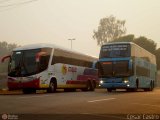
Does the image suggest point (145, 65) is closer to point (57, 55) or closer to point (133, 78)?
point (133, 78)

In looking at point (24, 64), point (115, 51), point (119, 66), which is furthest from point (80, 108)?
point (115, 51)

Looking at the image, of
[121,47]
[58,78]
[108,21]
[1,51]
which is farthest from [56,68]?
[1,51]

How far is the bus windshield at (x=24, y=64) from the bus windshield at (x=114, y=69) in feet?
17.6

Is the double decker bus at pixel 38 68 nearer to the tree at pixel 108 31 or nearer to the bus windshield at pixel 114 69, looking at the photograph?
the bus windshield at pixel 114 69

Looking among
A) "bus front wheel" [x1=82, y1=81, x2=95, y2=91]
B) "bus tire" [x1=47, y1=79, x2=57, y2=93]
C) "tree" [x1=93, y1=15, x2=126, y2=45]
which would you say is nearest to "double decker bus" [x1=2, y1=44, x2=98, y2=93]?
"bus tire" [x1=47, y1=79, x2=57, y2=93]

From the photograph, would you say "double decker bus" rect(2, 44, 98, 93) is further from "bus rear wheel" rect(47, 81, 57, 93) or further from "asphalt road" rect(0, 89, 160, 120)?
"asphalt road" rect(0, 89, 160, 120)

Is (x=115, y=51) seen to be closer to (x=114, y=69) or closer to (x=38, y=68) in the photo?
(x=114, y=69)

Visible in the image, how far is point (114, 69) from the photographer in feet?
99.8

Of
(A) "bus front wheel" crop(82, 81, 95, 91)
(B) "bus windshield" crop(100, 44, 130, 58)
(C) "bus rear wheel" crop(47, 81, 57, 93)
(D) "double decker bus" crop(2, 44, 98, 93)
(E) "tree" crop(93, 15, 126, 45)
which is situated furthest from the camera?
(E) "tree" crop(93, 15, 126, 45)

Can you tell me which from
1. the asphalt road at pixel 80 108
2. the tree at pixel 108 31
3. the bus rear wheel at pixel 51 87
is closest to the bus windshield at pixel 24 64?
the bus rear wheel at pixel 51 87

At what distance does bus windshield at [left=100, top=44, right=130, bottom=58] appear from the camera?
1208 inches

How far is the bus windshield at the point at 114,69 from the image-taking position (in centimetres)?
3020

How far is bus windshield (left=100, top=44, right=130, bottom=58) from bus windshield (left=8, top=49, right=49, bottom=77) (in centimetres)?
574

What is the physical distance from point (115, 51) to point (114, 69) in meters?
1.55
